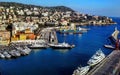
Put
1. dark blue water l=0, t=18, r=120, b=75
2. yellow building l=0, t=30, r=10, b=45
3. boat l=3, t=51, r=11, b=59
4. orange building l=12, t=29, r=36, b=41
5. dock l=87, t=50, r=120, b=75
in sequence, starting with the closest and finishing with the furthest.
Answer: dock l=87, t=50, r=120, b=75
dark blue water l=0, t=18, r=120, b=75
boat l=3, t=51, r=11, b=59
yellow building l=0, t=30, r=10, b=45
orange building l=12, t=29, r=36, b=41

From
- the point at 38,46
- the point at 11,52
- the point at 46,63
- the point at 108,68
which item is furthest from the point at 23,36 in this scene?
the point at 108,68

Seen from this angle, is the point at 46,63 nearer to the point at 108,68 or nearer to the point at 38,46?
the point at 108,68

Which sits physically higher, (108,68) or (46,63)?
(108,68)

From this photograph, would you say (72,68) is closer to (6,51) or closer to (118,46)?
(6,51)

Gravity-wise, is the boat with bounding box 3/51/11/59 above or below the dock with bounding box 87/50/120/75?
below

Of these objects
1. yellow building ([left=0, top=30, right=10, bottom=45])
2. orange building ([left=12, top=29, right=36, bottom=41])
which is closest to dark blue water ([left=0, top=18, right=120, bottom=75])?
yellow building ([left=0, top=30, right=10, bottom=45])

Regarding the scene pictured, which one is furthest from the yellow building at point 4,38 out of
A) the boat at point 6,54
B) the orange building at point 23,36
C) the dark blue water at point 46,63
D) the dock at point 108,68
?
the dock at point 108,68

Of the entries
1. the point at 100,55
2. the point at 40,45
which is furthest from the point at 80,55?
the point at 40,45

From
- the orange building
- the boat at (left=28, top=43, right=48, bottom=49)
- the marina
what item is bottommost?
the boat at (left=28, top=43, right=48, bottom=49)

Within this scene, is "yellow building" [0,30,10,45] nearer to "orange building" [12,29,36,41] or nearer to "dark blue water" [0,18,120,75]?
"orange building" [12,29,36,41]

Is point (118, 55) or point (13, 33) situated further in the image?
point (13, 33)

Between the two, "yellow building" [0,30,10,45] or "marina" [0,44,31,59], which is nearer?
"marina" [0,44,31,59]
